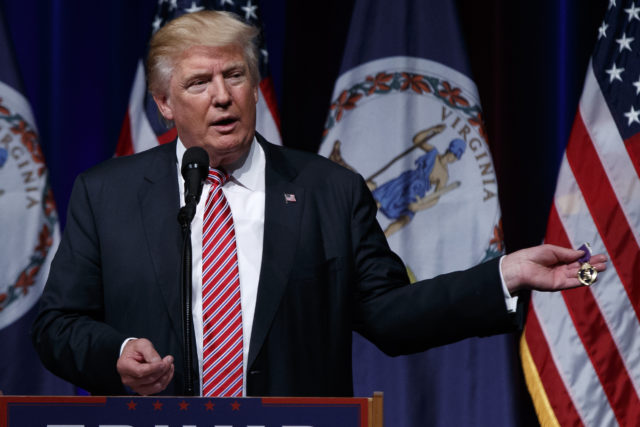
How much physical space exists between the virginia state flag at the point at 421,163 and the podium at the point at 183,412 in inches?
76.4

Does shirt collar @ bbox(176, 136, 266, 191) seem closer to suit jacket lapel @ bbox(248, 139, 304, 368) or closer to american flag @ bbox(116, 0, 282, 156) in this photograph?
suit jacket lapel @ bbox(248, 139, 304, 368)

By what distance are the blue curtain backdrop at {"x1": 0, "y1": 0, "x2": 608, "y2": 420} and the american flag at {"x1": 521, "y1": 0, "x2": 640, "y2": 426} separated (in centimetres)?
22

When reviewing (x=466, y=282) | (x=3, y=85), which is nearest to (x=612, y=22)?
(x=466, y=282)

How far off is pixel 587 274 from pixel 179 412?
2.43 ft

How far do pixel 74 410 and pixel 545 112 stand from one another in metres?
2.44

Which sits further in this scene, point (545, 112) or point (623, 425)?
point (545, 112)

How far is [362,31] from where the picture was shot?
10.5ft

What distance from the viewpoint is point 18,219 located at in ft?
10.3

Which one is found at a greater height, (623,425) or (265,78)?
(265,78)

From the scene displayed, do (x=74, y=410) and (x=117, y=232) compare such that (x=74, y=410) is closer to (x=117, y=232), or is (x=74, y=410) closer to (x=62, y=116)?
(x=117, y=232)

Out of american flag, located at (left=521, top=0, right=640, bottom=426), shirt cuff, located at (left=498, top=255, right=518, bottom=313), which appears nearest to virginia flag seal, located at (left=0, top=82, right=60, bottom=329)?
american flag, located at (left=521, top=0, right=640, bottom=426)

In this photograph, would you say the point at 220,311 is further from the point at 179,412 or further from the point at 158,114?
the point at 158,114

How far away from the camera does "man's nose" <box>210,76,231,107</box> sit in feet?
5.75

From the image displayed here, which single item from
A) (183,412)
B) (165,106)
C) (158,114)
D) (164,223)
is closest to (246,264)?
(164,223)
